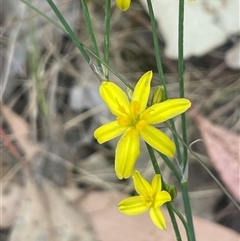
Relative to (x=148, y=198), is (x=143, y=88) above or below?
above

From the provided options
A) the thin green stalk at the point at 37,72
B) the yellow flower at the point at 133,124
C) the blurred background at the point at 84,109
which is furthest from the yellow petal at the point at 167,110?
the thin green stalk at the point at 37,72

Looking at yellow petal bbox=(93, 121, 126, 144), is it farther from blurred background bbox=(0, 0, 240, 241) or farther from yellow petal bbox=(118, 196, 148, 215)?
blurred background bbox=(0, 0, 240, 241)

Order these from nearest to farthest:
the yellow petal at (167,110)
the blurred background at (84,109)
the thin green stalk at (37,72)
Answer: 1. the yellow petal at (167,110)
2. the blurred background at (84,109)
3. the thin green stalk at (37,72)

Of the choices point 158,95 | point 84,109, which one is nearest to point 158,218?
point 158,95

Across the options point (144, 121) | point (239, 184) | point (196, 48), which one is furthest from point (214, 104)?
point (144, 121)

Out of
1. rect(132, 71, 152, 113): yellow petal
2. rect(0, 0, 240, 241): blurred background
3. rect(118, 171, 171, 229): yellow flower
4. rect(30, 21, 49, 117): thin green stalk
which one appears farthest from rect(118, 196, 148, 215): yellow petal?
rect(30, 21, 49, 117): thin green stalk

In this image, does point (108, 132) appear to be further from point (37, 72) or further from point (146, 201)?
point (37, 72)

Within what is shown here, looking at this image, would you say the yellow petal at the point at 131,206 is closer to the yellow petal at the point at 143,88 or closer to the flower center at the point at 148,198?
the flower center at the point at 148,198
